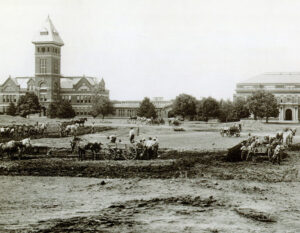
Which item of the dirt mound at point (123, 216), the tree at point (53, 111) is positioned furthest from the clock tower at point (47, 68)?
the dirt mound at point (123, 216)

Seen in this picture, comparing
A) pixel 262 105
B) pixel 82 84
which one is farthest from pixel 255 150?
pixel 82 84

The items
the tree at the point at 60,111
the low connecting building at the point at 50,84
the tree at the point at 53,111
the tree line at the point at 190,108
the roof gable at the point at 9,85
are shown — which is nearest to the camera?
the tree line at the point at 190,108

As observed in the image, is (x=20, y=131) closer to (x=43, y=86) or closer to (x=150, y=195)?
(x=150, y=195)

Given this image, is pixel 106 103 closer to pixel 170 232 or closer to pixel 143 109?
pixel 143 109

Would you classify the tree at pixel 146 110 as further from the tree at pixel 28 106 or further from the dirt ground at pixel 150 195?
the dirt ground at pixel 150 195

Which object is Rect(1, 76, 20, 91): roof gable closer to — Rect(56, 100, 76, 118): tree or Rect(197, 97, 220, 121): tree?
Rect(56, 100, 76, 118): tree
